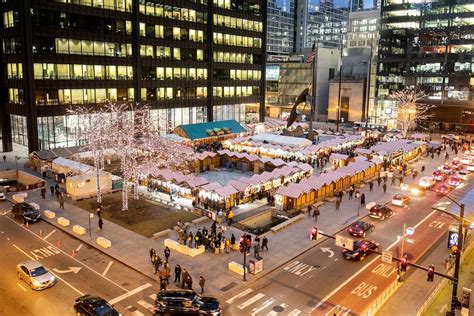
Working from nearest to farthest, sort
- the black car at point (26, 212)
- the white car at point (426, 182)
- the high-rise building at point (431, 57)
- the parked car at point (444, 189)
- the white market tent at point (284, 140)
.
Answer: the black car at point (26, 212) < the parked car at point (444, 189) < the white car at point (426, 182) < the white market tent at point (284, 140) < the high-rise building at point (431, 57)

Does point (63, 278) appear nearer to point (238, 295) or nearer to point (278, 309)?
point (238, 295)

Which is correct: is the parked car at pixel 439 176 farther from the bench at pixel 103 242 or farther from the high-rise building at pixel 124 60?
→ the high-rise building at pixel 124 60

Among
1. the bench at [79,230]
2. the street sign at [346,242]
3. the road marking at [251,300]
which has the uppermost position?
the street sign at [346,242]

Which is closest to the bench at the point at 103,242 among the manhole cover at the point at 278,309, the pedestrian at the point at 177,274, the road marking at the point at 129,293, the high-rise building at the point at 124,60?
the road marking at the point at 129,293

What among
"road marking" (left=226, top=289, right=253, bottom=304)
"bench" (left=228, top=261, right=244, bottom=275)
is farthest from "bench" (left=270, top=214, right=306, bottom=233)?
"road marking" (left=226, top=289, right=253, bottom=304)

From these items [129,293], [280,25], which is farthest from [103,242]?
[280,25]

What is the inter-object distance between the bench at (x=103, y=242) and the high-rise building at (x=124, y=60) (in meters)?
34.8

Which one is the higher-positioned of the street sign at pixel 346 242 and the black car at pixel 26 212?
the street sign at pixel 346 242

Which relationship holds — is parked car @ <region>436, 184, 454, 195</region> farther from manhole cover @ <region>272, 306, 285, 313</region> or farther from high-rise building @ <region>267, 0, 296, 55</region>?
high-rise building @ <region>267, 0, 296, 55</region>

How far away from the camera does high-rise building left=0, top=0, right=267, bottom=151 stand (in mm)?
59750

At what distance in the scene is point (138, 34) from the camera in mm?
71438

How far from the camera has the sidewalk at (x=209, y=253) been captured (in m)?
27.3

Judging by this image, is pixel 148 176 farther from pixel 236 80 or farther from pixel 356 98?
pixel 356 98

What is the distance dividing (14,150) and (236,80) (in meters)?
46.0
